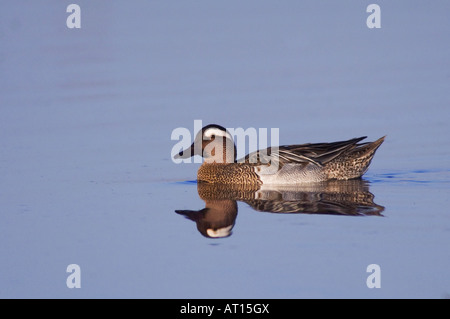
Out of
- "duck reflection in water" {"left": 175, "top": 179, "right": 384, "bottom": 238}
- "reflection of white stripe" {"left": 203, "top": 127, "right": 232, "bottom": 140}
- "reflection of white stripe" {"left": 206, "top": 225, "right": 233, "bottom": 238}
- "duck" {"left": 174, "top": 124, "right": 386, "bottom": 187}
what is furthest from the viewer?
"reflection of white stripe" {"left": 203, "top": 127, "right": 232, "bottom": 140}

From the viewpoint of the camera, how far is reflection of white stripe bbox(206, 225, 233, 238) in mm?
7712

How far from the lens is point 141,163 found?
1053 cm

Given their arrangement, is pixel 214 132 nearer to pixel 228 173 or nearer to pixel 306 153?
pixel 228 173

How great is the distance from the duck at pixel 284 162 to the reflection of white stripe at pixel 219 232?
2.30 metres

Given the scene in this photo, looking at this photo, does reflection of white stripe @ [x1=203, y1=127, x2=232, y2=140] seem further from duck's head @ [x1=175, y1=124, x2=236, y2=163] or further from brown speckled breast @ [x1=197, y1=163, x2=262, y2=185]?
brown speckled breast @ [x1=197, y1=163, x2=262, y2=185]

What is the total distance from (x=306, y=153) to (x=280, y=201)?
133 cm

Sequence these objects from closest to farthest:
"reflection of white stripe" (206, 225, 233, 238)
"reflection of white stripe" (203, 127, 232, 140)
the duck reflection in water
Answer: "reflection of white stripe" (206, 225, 233, 238), the duck reflection in water, "reflection of white stripe" (203, 127, 232, 140)

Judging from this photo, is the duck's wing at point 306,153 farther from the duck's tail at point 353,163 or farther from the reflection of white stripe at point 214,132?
the reflection of white stripe at point 214,132

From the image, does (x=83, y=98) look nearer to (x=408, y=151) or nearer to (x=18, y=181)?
(x=18, y=181)

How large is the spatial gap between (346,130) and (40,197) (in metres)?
4.68

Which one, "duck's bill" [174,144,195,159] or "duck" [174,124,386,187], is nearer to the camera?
"duck" [174,124,386,187]

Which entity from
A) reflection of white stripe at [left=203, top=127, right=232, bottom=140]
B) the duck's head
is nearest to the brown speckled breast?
the duck's head

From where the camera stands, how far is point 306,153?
405 inches

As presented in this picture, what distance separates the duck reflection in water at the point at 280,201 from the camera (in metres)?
8.27
